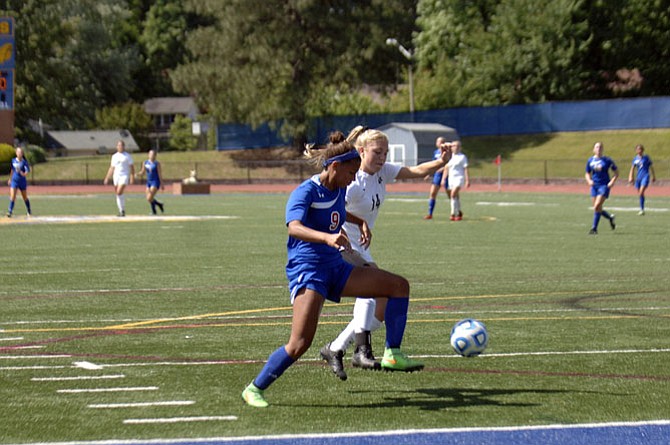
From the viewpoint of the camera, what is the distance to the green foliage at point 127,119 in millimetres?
109312

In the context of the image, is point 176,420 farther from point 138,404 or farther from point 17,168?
point 17,168

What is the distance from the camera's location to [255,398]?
7238 mm

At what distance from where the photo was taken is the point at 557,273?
16625 mm

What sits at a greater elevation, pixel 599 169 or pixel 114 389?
pixel 599 169

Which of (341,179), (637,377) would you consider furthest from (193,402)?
(637,377)

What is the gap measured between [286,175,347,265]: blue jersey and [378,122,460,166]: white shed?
199ft

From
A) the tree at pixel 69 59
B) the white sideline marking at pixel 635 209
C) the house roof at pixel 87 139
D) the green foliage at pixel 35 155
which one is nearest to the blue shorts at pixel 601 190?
the white sideline marking at pixel 635 209

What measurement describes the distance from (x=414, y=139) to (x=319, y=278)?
62054 mm

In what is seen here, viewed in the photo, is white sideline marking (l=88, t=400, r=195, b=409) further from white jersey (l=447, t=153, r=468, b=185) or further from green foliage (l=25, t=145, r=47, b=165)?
green foliage (l=25, t=145, r=47, b=165)

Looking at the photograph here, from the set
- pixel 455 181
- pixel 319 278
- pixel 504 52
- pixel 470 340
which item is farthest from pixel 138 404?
pixel 504 52

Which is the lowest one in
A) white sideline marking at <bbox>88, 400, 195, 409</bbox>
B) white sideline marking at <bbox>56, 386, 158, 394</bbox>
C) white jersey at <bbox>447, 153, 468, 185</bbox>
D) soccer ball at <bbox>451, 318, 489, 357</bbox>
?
white sideline marking at <bbox>56, 386, 158, 394</bbox>

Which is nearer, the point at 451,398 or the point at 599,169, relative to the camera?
the point at 451,398

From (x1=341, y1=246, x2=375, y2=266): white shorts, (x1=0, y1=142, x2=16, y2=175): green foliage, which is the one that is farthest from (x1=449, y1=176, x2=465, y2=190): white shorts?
(x1=0, y1=142, x2=16, y2=175): green foliage

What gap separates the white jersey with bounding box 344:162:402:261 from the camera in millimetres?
9062
